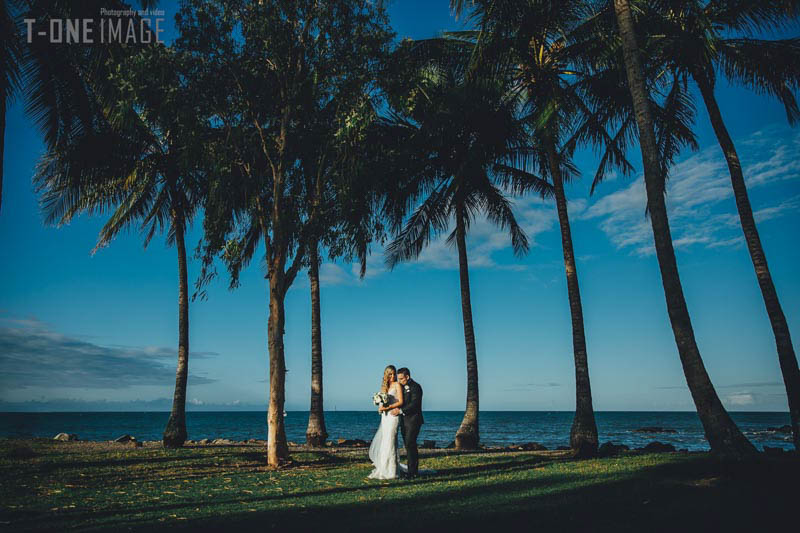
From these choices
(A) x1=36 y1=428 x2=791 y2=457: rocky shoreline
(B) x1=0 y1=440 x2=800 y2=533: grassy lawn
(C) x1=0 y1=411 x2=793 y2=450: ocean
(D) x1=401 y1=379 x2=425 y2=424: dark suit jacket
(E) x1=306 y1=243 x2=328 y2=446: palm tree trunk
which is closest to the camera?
(B) x1=0 y1=440 x2=800 y2=533: grassy lawn

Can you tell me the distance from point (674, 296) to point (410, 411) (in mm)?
5869

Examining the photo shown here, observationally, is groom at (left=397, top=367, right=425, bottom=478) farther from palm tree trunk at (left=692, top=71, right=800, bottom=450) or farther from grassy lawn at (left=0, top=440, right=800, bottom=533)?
palm tree trunk at (left=692, top=71, right=800, bottom=450)

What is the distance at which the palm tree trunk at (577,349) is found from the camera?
1544 cm

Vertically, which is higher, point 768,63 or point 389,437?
point 768,63

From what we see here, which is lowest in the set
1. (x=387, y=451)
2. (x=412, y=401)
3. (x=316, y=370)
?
(x=387, y=451)

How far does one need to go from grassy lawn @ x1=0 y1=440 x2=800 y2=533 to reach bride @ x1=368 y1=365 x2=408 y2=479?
0.51 metres

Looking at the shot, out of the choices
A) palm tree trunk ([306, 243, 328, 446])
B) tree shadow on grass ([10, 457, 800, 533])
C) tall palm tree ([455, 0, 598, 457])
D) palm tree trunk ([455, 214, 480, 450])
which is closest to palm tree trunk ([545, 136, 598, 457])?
tall palm tree ([455, 0, 598, 457])

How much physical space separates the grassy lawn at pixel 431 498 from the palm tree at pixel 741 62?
565 centimetres

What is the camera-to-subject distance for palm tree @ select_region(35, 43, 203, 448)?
14766mm

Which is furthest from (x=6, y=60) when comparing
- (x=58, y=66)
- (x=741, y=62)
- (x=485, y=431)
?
(x=485, y=431)

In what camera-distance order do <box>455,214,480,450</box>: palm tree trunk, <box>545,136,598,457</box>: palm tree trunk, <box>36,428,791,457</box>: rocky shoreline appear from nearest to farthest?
<box>545,136,598,457</box>: palm tree trunk → <box>36,428,791,457</box>: rocky shoreline → <box>455,214,480,450</box>: palm tree trunk

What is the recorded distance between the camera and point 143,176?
22.0 m

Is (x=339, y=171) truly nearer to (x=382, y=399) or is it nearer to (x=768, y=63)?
(x=382, y=399)

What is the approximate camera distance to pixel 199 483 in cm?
1115
